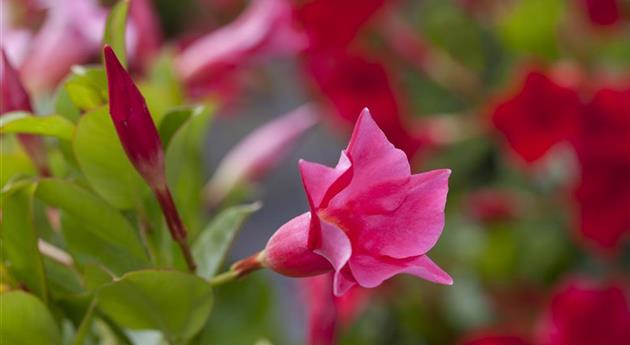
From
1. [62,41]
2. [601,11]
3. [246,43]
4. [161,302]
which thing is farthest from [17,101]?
[601,11]

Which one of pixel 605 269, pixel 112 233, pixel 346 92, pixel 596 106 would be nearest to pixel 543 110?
pixel 596 106

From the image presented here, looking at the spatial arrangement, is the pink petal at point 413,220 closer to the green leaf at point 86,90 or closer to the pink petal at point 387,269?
the pink petal at point 387,269

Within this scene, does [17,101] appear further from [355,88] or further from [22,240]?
[355,88]

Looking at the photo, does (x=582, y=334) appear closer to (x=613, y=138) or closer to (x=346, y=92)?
(x=613, y=138)

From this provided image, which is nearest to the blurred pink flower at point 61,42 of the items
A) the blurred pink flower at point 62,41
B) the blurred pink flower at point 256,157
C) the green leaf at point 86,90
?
the blurred pink flower at point 62,41

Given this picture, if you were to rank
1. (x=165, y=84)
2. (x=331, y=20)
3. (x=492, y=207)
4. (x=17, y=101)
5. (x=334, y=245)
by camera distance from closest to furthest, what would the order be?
(x=334, y=245) < (x=17, y=101) < (x=165, y=84) < (x=331, y=20) < (x=492, y=207)

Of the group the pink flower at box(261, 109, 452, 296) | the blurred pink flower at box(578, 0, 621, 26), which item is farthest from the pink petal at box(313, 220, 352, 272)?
the blurred pink flower at box(578, 0, 621, 26)

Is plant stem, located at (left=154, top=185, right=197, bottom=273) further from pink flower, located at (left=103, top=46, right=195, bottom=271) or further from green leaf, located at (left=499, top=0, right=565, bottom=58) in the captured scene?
green leaf, located at (left=499, top=0, right=565, bottom=58)
